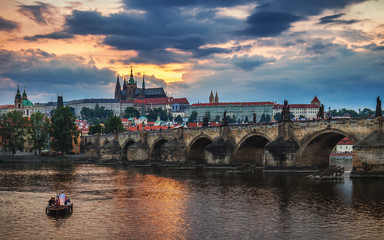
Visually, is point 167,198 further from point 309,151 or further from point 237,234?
point 309,151

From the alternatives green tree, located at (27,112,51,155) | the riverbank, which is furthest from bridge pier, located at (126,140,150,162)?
green tree, located at (27,112,51,155)

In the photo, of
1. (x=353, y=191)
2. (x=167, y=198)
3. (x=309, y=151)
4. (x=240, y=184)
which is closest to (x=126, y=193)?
(x=167, y=198)

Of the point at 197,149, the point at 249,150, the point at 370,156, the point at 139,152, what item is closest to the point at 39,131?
the point at 139,152

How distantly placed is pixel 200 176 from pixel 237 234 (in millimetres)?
29942

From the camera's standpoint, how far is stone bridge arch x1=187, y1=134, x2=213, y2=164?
7150 cm

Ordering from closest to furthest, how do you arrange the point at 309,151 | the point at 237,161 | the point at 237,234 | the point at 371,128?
the point at 237,234 → the point at 371,128 → the point at 309,151 → the point at 237,161

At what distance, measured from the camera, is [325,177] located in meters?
47.2

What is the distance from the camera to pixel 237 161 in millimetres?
62188

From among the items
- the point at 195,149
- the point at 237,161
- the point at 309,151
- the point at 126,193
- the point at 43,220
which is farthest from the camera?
Answer: the point at 195,149

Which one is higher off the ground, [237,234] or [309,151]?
[309,151]

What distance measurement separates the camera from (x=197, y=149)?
243 ft

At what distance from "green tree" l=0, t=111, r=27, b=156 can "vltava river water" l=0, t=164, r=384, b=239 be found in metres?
50.0

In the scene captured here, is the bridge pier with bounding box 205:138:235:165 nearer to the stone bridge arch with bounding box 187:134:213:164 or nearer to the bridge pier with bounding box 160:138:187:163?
the stone bridge arch with bounding box 187:134:213:164

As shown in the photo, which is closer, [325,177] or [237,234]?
[237,234]
